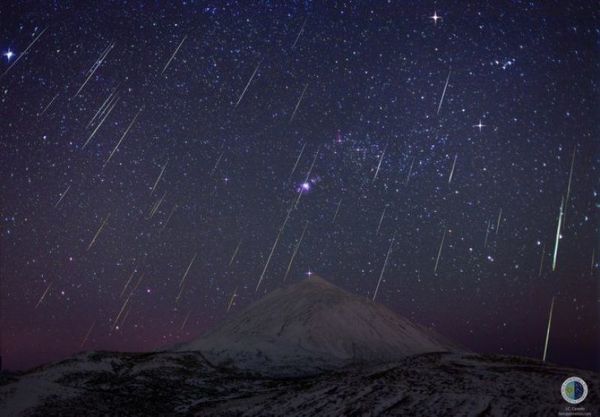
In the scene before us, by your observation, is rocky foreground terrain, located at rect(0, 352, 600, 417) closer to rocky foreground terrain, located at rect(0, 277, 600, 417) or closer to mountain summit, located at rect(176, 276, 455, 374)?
rocky foreground terrain, located at rect(0, 277, 600, 417)

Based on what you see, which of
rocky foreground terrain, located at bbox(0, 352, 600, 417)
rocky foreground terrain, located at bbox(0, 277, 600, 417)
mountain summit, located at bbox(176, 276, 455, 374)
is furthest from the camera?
mountain summit, located at bbox(176, 276, 455, 374)

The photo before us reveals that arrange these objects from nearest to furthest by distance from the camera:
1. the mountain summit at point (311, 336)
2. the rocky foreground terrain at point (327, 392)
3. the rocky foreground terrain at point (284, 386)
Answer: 1. the rocky foreground terrain at point (327, 392)
2. the rocky foreground terrain at point (284, 386)
3. the mountain summit at point (311, 336)

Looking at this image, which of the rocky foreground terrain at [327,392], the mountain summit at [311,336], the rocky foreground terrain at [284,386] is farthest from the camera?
the mountain summit at [311,336]

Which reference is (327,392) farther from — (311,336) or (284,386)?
(311,336)

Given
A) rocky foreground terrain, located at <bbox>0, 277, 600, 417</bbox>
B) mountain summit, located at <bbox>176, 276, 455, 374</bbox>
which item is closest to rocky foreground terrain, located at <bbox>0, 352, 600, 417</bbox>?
rocky foreground terrain, located at <bbox>0, 277, 600, 417</bbox>

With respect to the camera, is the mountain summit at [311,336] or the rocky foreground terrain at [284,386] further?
the mountain summit at [311,336]

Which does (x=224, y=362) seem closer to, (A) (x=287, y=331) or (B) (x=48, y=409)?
(A) (x=287, y=331)

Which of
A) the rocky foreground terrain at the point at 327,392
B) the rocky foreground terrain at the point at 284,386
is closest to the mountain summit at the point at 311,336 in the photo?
the rocky foreground terrain at the point at 284,386

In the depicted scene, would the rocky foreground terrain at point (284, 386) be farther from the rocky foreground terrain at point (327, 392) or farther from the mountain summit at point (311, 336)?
the mountain summit at point (311, 336)

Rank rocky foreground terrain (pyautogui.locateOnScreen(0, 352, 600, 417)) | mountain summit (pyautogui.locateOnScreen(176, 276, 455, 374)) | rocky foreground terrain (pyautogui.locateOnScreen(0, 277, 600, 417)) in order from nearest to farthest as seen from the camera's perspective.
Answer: rocky foreground terrain (pyautogui.locateOnScreen(0, 352, 600, 417)) → rocky foreground terrain (pyautogui.locateOnScreen(0, 277, 600, 417)) → mountain summit (pyautogui.locateOnScreen(176, 276, 455, 374))
